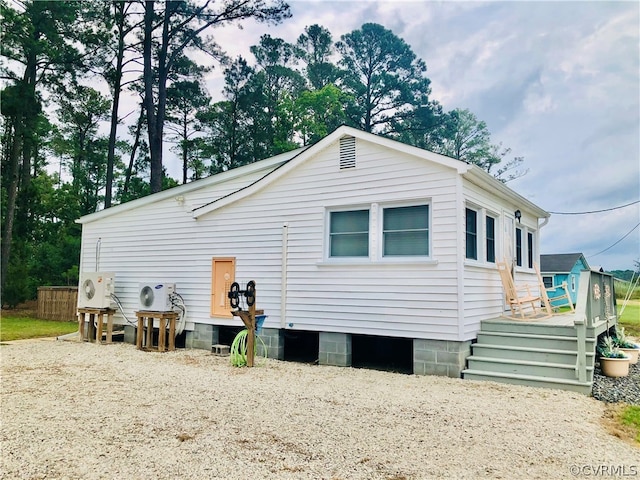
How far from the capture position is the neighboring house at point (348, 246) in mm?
6945

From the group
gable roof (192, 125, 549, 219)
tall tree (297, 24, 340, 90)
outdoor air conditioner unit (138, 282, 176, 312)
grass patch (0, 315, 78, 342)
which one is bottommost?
grass patch (0, 315, 78, 342)

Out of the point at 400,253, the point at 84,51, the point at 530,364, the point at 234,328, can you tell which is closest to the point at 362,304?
the point at 400,253

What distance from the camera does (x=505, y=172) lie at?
29.3m

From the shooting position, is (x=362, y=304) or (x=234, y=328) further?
(x=234, y=328)

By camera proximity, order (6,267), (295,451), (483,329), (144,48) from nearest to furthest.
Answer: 1. (295,451)
2. (483,329)
3. (6,267)
4. (144,48)

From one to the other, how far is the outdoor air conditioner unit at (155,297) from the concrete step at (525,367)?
20.0 feet

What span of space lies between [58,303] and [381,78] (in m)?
19.1

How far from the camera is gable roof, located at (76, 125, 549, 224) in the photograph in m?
7.05

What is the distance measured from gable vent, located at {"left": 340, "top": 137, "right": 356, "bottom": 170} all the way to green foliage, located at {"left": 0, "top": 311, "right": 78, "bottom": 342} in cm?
929

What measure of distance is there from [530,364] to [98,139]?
85.6 ft

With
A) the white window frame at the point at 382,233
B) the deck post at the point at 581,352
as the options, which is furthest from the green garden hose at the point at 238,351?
the deck post at the point at 581,352

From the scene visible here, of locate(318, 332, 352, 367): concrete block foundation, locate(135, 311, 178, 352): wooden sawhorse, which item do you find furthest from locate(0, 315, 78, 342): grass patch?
locate(318, 332, 352, 367): concrete block foundation

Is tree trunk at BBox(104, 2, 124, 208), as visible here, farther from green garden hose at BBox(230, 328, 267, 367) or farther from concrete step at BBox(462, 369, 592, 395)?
concrete step at BBox(462, 369, 592, 395)

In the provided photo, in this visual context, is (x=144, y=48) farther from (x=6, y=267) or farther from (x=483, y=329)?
(x=483, y=329)
